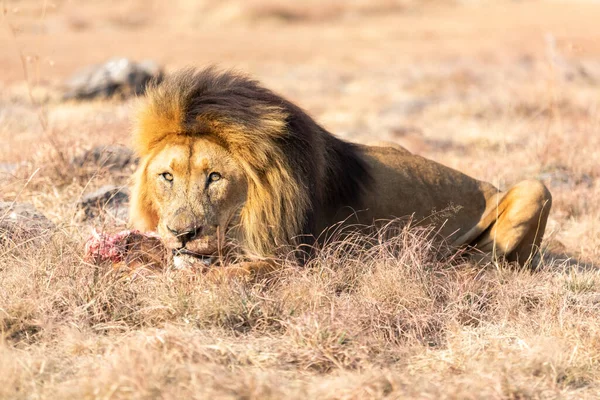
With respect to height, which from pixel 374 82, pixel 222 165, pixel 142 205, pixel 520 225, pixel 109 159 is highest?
pixel 222 165

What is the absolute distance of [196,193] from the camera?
4617mm

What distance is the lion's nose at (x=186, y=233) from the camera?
450 centimetres

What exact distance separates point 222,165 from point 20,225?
1299mm

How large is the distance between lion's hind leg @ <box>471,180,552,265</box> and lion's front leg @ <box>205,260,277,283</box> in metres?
1.75

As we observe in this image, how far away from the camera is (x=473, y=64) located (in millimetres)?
20000

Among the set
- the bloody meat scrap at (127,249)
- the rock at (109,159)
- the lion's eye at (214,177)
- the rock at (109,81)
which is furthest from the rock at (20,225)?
Answer: the rock at (109,81)

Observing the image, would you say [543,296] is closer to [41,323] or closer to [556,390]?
[556,390]

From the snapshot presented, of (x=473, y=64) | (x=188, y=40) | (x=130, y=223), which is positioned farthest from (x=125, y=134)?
(x=188, y=40)

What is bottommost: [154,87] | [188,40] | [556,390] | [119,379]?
[188,40]

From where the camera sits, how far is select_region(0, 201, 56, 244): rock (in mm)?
4992

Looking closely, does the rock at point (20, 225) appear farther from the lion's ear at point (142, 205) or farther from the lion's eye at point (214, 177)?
the lion's eye at point (214, 177)

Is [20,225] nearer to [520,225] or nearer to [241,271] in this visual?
[241,271]

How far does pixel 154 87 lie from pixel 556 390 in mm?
2665

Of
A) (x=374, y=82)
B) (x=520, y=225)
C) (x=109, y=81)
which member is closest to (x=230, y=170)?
(x=520, y=225)
